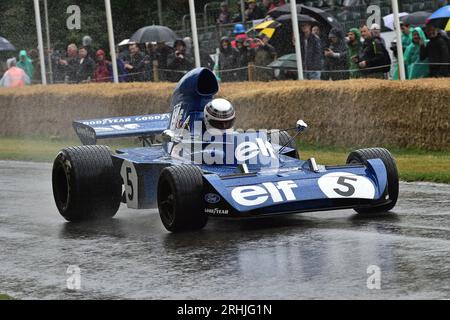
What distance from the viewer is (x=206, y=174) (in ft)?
36.5

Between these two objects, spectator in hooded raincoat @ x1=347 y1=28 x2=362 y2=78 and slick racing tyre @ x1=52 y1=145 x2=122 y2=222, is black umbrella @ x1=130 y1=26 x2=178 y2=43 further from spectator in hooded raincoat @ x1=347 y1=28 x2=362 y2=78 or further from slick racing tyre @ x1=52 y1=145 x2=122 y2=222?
slick racing tyre @ x1=52 y1=145 x2=122 y2=222

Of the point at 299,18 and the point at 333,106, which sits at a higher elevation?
the point at 299,18

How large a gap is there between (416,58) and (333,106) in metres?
2.13

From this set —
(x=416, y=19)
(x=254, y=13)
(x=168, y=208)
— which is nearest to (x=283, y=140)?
(x=168, y=208)

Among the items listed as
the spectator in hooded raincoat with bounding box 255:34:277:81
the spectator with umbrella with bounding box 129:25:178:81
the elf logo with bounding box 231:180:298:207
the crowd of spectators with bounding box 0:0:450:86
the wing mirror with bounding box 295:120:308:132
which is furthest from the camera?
the spectator with umbrella with bounding box 129:25:178:81

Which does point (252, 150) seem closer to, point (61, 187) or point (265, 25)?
point (61, 187)

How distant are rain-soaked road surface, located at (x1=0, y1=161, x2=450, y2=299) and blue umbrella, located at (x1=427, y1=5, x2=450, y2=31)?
8.47 m

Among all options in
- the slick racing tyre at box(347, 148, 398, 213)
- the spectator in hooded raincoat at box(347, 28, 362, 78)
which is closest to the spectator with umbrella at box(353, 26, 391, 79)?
the spectator in hooded raincoat at box(347, 28, 362, 78)

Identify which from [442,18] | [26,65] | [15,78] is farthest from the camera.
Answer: [26,65]

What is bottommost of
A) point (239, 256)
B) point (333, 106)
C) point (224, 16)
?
point (239, 256)

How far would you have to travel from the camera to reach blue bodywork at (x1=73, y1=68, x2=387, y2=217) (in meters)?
10.5

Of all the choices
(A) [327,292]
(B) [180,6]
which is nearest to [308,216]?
(A) [327,292]

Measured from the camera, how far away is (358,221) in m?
11.2

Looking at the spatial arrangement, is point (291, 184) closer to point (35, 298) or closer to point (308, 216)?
point (308, 216)
